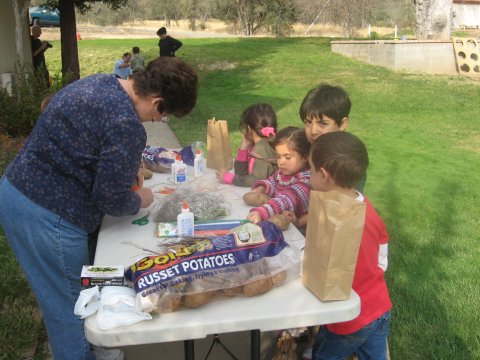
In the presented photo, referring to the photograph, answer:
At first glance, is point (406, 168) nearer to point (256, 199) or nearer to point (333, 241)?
point (256, 199)

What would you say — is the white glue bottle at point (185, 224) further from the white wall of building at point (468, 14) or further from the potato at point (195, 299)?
the white wall of building at point (468, 14)

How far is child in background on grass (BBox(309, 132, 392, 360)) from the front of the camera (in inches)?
78.7

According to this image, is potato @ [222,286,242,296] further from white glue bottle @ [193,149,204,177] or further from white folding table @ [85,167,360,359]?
white glue bottle @ [193,149,204,177]

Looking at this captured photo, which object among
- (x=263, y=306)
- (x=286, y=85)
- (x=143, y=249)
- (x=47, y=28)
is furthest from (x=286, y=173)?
(x=47, y=28)

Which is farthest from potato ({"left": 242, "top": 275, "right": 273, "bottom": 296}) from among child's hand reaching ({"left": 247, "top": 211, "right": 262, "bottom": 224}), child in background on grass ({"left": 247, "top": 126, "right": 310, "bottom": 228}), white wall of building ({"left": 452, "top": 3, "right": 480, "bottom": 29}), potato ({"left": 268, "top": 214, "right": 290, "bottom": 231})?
white wall of building ({"left": 452, "top": 3, "right": 480, "bottom": 29})

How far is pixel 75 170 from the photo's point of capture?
6.56 ft

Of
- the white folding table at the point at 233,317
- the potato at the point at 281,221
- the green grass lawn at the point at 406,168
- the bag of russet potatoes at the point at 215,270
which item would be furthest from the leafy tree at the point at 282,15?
the white folding table at the point at 233,317

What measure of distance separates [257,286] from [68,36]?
11.4 m

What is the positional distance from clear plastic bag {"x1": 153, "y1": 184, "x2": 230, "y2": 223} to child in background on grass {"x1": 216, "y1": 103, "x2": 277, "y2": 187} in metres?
0.48

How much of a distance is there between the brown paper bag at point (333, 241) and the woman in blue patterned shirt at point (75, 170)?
73 cm

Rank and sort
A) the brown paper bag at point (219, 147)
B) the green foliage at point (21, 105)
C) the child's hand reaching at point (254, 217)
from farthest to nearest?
the green foliage at point (21, 105), the brown paper bag at point (219, 147), the child's hand reaching at point (254, 217)

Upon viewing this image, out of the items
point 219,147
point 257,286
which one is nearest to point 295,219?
point 257,286

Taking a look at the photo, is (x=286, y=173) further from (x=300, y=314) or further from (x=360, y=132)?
(x=360, y=132)

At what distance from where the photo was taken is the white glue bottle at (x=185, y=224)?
2.24m
